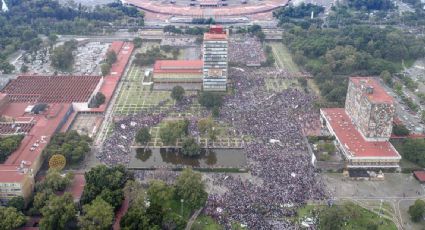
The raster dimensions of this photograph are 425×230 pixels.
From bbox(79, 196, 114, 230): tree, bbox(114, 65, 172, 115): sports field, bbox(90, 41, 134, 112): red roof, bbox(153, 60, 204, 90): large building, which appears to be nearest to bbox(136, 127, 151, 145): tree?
bbox(114, 65, 172, 115): sports field

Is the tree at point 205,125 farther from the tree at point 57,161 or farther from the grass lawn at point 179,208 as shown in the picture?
the tree at point 57,161

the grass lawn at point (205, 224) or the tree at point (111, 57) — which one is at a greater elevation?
the tree at point (111, 57)

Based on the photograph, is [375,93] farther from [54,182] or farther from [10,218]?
[10,218]

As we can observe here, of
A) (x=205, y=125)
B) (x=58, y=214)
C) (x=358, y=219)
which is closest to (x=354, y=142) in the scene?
(x=358, y=219)

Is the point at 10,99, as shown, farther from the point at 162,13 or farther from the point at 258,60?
the point at 162,13

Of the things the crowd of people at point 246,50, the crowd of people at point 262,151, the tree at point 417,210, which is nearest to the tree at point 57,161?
the crowd of people at point 262,151
